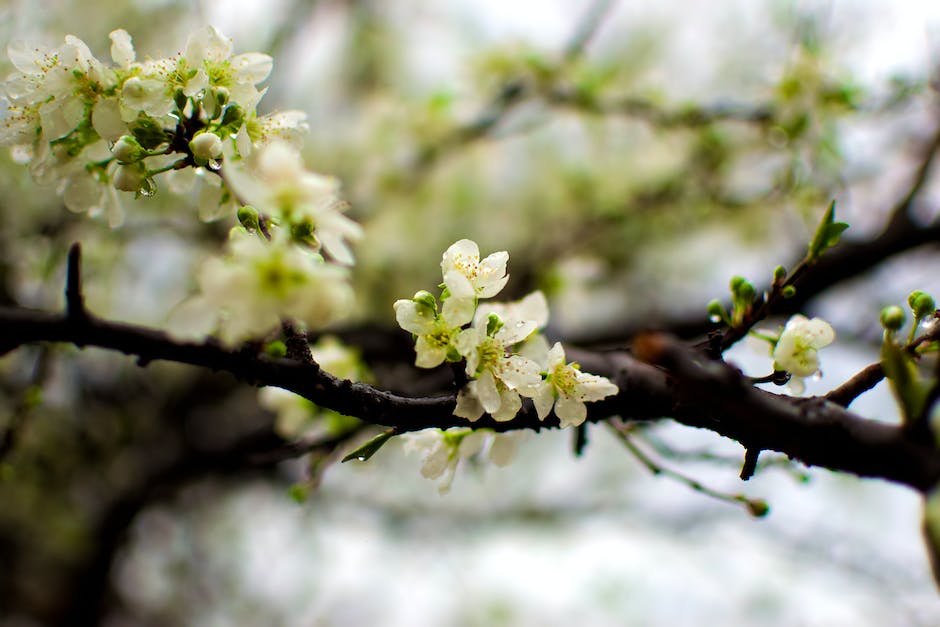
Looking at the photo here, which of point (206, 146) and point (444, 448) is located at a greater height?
point (206, 146)

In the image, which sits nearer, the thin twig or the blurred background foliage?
the thin twig

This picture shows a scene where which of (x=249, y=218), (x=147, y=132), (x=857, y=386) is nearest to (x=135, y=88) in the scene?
(x=147, y=132)

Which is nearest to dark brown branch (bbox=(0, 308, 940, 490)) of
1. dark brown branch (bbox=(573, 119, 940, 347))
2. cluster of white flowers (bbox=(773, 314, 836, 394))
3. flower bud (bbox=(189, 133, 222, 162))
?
cluster of white flowers (bbox=(773, 314, 836, 394))

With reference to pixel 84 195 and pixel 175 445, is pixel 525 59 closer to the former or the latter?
pixel 84 195

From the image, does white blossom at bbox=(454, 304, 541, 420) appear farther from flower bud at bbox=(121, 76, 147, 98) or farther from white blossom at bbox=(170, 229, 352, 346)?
flower bud at bbox=(121, 76, 147, 98)

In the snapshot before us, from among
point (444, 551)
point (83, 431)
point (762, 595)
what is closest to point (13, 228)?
point (83, 431)

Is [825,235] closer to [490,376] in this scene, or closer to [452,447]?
[490,376]

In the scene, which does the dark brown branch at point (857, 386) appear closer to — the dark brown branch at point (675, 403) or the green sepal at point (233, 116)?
the dark brown branch at point (675, 403)
